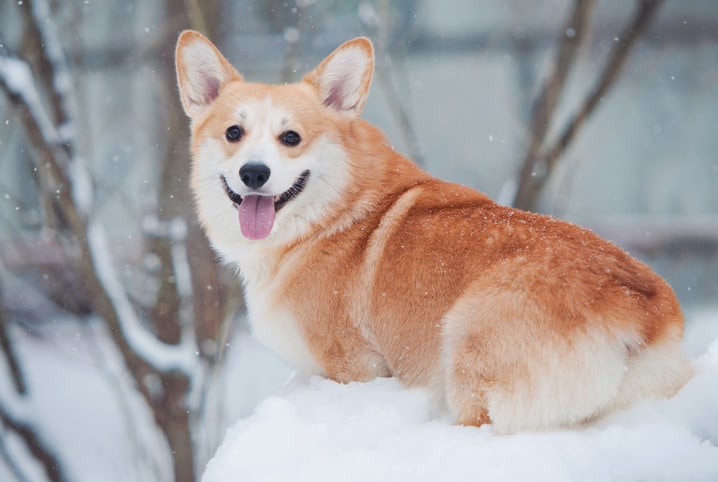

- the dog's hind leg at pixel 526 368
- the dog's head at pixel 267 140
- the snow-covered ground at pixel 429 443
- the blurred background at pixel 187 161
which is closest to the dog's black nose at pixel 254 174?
the dog's head at pixel 267 140

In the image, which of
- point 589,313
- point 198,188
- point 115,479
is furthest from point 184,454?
point 589,313

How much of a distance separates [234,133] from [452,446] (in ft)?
5.18

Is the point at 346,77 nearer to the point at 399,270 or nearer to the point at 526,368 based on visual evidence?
the point at 399,270

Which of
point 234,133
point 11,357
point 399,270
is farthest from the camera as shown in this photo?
point 11,357

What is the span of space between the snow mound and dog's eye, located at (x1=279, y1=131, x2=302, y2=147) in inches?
42.4

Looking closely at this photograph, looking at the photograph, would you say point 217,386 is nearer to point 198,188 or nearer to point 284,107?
point 198,188

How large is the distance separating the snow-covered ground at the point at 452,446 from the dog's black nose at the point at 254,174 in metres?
0.81

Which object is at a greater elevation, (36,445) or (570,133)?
(570,133)

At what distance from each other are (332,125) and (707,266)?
6091 mm

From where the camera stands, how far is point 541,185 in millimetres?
4973

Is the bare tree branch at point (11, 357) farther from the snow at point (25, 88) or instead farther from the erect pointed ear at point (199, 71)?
the erect pointed ear at point (199, 71)

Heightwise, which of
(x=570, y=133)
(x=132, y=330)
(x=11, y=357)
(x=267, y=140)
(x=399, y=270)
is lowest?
(x=11, y=357)

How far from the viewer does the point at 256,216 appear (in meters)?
2.84

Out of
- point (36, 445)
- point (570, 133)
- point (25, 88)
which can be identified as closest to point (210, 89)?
point (25, 88)
